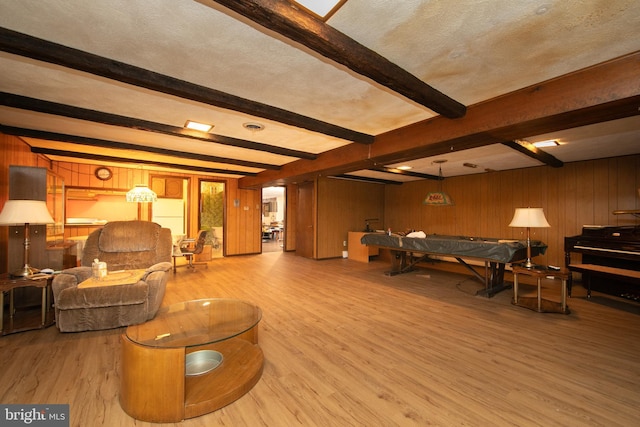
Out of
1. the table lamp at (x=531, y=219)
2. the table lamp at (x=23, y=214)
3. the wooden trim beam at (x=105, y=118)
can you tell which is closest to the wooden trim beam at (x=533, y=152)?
the table lamp at (x=531, y=219)

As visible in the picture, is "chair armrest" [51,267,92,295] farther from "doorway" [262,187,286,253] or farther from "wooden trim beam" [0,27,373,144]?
"doorway" [262,187,286,253]

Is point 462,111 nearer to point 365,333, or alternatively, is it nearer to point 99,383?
point 365,333

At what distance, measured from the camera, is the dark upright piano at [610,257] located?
11.8 ft

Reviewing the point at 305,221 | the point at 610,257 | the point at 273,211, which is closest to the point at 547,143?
the point at 610,257

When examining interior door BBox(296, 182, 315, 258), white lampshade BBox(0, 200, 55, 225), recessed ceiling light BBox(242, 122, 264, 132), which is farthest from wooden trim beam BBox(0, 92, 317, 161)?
interior door BBox(296, 182, 315, 258)

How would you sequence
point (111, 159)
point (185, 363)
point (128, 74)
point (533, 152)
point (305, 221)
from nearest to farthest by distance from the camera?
1. point (185, 363)
2. point (128, 74)
3. point (533, 152)
4. point (111, 159)
5. point (305, 221)

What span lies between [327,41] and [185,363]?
2207 millimetres

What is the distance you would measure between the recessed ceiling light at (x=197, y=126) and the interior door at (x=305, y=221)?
401 cm

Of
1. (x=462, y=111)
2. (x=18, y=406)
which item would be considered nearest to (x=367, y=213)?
(x=462, y=111)

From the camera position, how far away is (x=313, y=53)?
1841mm

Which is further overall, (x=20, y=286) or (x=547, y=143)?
(x=547, y=143)

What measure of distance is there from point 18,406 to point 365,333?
2519 millimetres

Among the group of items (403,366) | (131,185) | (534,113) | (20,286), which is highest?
(534,113)

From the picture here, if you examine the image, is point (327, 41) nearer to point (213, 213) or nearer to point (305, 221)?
point (305, 221)
